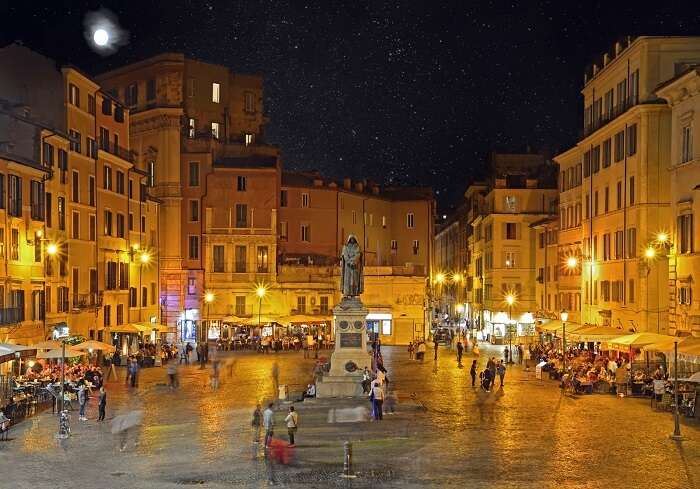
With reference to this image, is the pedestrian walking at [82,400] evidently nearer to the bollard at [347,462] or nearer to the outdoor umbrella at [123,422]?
the outdoor umbrella at [123,422]

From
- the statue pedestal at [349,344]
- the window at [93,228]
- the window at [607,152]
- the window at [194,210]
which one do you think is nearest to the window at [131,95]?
the window at [194,210]

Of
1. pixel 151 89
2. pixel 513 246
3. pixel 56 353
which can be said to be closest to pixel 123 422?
pixel 56 353

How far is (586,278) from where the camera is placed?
63.0m

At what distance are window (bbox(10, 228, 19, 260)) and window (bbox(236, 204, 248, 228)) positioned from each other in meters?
36.0

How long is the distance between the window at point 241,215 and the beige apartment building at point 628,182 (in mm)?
30381

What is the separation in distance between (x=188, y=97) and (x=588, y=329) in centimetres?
4838

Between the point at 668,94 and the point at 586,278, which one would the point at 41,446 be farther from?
the point at 586,278

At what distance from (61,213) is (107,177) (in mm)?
9211

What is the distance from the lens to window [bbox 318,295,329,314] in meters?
81.9

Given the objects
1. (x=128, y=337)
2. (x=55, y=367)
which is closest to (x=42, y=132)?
(x=55, y=367)

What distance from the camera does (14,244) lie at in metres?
44.5

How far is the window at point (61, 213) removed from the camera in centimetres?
5291

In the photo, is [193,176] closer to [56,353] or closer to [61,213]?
A: [61,213]

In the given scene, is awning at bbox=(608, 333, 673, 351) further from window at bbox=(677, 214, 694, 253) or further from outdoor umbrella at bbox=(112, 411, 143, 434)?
outdoor umbrella at bbox=(112, 411, 143, 434)
